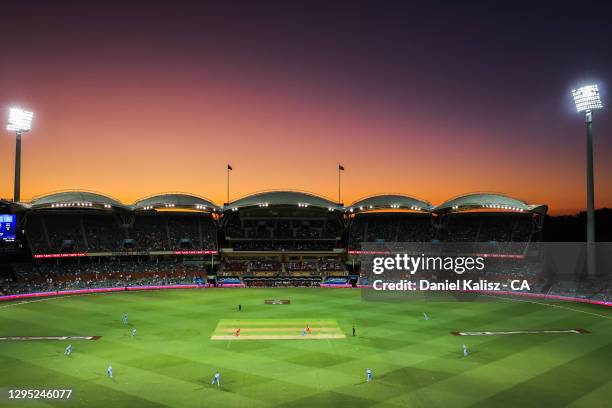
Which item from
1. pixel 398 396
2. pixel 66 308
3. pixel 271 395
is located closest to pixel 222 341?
pixel 271 395

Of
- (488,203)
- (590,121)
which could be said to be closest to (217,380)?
(590,121)

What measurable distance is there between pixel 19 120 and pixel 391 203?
5827 centimetres

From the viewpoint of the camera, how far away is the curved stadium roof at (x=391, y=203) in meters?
83.7

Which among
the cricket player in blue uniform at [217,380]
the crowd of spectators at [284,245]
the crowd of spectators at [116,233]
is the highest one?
the crowd of spectators at [116,233]

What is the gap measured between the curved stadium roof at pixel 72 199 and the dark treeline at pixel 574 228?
311 feet

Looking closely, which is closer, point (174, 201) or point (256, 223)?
point (174, 201)

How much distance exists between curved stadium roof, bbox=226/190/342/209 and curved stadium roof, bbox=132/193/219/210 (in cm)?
467

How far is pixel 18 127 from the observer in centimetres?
7138

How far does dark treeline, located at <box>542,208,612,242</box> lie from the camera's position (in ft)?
365

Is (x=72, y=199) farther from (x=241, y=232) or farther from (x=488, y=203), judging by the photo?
(x=488, y=203)

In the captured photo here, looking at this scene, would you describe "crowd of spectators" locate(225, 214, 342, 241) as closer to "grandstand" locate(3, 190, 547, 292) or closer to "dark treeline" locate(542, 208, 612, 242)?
"grandstand" locate(3, 190, 547, 292)

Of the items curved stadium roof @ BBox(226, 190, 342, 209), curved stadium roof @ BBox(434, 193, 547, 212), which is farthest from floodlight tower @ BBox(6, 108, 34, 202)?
curved stadium roof @ BBox(434, 193, 547, 212)

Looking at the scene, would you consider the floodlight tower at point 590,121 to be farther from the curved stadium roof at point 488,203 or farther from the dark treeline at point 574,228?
the dark treeline at point 574,228

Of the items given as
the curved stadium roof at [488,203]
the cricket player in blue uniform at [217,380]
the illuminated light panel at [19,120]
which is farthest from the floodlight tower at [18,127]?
the curved stadium roof at [488,203]
